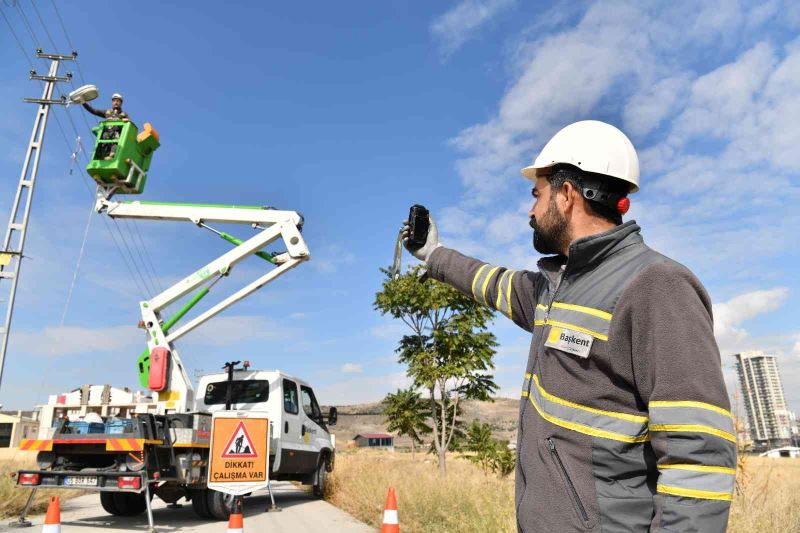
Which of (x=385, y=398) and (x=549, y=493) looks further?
(x=385, y=398)

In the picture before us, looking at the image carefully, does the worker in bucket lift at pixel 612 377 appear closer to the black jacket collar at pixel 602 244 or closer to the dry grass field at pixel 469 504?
the black jacket collar at pixel 602 244

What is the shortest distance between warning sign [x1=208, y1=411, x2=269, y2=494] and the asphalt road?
0.61 m

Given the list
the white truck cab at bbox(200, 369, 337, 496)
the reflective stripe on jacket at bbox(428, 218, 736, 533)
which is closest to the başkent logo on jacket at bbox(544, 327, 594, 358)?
the reflective stripe on jacket at bbox(428, 218, 736, 533)

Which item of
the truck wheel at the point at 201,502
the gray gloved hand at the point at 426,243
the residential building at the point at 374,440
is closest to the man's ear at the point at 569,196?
the gray gloved hand at the point at 426,243

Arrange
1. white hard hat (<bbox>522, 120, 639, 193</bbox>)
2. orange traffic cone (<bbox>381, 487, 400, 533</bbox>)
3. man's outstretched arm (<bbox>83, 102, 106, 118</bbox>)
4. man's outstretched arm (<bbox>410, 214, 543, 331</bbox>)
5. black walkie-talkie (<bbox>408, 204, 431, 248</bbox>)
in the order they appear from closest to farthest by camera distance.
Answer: white hard hat (<bbox>522, 120, 639, 193</bbox>) → man's outstretched arm (<bbox>410, 214, 543, 331</bbox>) → black walkie-talkie (<bbox>408, 204, 431, 248</bbox>) → orange traffic cone (<bbox>381, 487, 400, 533</bbox>) → man's outstretched arm (<bbox>83, 102, 106, 118</bbox>)

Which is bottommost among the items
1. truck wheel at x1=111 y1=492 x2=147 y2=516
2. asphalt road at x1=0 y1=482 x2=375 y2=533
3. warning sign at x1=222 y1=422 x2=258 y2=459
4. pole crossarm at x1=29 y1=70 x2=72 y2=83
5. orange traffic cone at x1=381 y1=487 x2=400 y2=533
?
asphalt road at x1=0 y1=482 x2=375 y2=533

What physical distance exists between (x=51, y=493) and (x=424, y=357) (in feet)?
28.3

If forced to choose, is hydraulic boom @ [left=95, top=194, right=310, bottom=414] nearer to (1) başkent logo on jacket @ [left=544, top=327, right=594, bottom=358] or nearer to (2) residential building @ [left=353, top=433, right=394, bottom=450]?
(1) başkent logo on jacket @ [left=544, top=327, right=594, bottom=358]

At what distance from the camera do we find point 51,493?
10.8 metres

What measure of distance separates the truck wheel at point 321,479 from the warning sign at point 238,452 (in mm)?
3311

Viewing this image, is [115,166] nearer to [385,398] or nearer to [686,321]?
[385,398]

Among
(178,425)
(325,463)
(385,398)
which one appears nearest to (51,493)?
(178,425)

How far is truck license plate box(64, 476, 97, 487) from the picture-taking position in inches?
300

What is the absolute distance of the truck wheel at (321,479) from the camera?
11977mm
